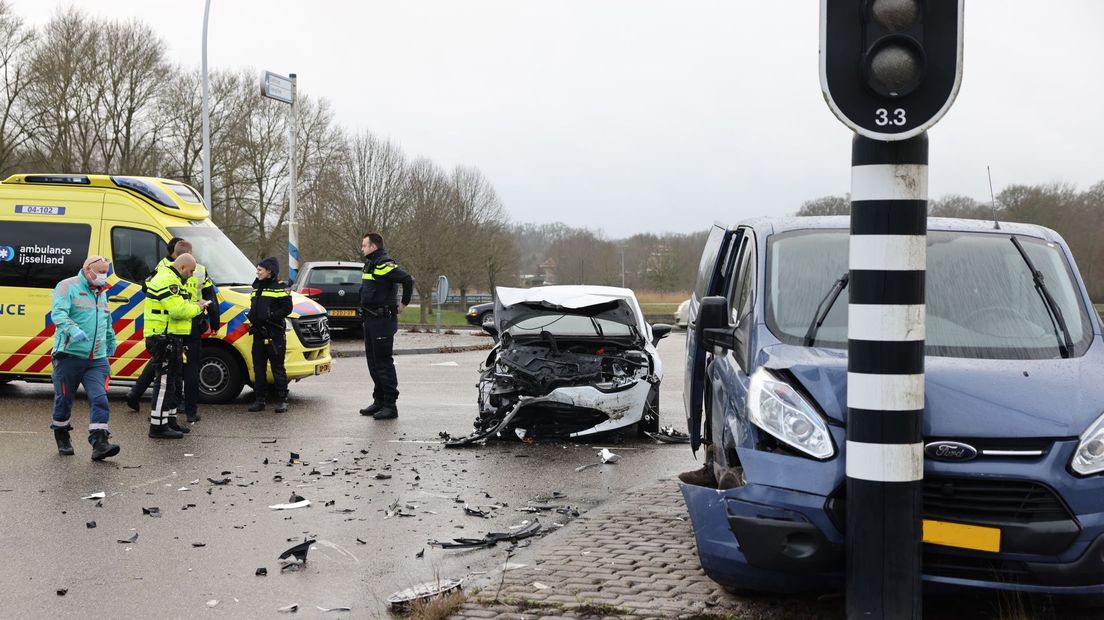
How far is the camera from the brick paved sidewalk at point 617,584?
15.7 feet

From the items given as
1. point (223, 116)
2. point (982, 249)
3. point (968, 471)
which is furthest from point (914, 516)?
point (223, 116)

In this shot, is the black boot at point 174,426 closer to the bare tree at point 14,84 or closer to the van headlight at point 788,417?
the van headlight at point 788,417

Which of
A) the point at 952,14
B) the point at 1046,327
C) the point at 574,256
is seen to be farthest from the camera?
the point at 574,256

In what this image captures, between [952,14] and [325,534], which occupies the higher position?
[952,14]

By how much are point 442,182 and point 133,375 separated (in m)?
41.2

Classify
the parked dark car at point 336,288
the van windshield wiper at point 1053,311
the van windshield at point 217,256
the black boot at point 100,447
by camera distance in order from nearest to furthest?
the van windshield wiper at point 1053,311 < the black boot at point 100,447 < the van windshield at point 217,256 < the parked dark car at point 336,288

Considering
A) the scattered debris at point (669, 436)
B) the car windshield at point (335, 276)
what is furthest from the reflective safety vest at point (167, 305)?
the car windshield at point (335, 276)

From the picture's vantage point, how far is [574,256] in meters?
79.0

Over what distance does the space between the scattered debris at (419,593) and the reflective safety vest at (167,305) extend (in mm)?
6709

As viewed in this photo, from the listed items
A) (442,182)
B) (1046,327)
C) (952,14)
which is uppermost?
(442,182)

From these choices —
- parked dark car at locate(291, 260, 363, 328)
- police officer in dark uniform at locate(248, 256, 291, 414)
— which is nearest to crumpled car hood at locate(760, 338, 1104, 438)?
police officer in dark uniform at locate(248, 256, 291, 414)

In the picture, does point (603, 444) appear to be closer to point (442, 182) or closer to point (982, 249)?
point (982, 249)

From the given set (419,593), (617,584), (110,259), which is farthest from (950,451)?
(110,259)

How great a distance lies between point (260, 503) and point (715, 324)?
12.7 feet
